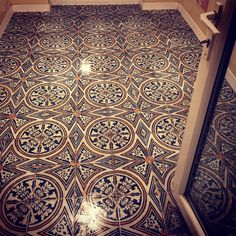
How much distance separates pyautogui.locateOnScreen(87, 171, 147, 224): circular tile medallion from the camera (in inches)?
61.4

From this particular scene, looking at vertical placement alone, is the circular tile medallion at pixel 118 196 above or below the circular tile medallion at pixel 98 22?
below

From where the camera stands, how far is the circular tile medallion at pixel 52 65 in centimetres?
254

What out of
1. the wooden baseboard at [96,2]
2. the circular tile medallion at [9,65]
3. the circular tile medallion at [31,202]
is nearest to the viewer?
the circular tile medallion at [31,202]

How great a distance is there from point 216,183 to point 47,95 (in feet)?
4.70

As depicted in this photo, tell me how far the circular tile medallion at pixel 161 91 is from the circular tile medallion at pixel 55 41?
39.2 inches

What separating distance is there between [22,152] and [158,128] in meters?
0.93

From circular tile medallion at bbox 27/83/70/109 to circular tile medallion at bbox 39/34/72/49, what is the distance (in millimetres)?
626

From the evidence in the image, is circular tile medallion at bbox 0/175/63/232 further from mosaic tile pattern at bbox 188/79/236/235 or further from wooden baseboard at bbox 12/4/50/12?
wooden baseboard at bbox 12/4/50/12

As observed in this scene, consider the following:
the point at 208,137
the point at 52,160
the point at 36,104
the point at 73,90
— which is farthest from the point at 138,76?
the point at 208,137

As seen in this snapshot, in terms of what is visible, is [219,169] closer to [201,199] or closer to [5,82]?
[201,199]

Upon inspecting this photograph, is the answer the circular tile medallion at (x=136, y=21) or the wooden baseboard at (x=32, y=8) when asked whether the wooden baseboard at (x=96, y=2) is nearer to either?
the wooden baseboard at (x=32, y=8)

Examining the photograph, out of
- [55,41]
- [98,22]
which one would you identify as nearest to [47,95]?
[55,41]

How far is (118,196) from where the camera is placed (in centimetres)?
164

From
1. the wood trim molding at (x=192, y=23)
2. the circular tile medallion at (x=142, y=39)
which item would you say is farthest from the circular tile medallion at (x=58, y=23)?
the wood trim molding at (x=192, y=23)
